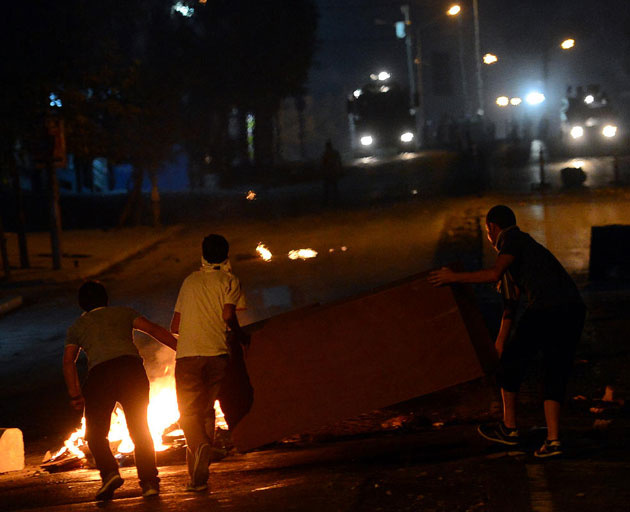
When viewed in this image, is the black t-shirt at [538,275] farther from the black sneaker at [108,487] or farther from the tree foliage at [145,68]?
the tree foliage at [145,68]

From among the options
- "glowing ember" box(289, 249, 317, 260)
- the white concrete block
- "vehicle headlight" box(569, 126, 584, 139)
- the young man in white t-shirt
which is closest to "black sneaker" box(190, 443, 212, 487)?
the young man in white t-shirt

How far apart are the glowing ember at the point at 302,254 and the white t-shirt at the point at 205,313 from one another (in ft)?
41.0

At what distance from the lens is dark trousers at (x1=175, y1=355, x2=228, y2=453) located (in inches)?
219

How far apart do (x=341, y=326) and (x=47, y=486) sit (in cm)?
226

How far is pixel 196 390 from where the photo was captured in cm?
562

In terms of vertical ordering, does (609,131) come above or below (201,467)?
above

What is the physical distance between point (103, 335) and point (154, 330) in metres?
0.33

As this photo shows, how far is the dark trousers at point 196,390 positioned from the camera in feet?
18.2

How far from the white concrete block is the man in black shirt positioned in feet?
10.8

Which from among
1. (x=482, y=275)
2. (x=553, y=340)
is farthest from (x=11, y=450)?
(x=553, y=340)

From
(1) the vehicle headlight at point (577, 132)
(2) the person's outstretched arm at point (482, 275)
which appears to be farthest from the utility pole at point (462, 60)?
(2) the person's outstretched arm at point (482, 275)

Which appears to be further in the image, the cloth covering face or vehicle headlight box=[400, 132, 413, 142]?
vehicle headlight box=[400, 132, 413, 142]

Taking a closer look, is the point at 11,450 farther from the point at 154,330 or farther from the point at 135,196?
the point at 135,196

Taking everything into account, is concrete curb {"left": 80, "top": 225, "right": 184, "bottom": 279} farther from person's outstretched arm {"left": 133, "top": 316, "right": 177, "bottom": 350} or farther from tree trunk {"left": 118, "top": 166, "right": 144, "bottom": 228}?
person's outstretched arm {"left": 133, "top": 316, "right": 177, "bottom": 350}
